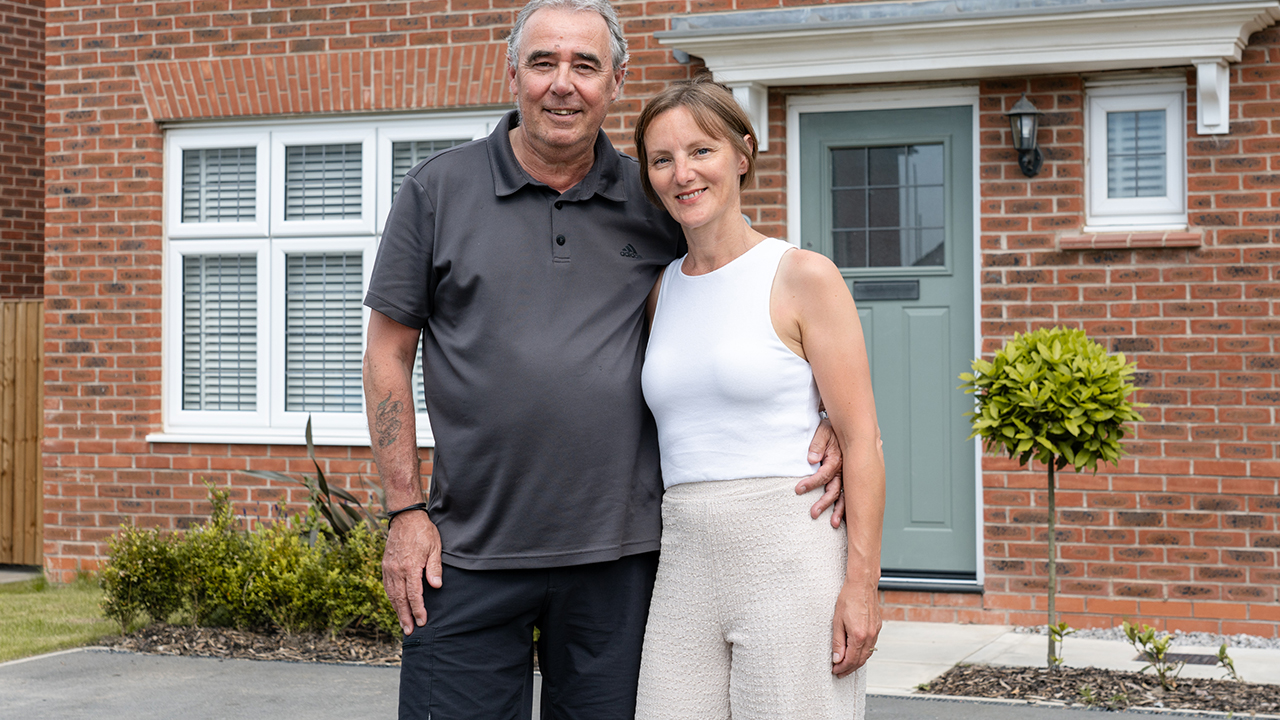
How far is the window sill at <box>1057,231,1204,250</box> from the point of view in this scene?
620cm

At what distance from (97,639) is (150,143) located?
3.12 meters

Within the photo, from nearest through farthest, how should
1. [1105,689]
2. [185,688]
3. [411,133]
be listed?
[1105,689], [185,688], [411,133]

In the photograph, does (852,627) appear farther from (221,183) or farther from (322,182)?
(221,183)

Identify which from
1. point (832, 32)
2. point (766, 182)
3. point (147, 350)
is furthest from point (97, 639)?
point (832, 32)

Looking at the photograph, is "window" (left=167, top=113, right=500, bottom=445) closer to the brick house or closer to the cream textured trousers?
the brick house

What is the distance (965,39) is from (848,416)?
4.28 metres

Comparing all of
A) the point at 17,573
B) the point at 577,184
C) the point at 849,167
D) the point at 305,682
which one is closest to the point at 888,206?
the point at 849,167

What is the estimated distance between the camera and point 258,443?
24.9 feet

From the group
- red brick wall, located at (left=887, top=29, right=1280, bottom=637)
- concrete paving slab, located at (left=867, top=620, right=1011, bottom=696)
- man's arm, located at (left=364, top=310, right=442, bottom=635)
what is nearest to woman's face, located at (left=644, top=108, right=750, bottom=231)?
man's arm, located at (left=364, top=310, right=442, bottom=635)

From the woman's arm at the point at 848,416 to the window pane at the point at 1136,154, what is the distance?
14.8 ft

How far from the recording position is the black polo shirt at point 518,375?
8.47 feet

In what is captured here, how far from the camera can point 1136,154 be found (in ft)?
21.1

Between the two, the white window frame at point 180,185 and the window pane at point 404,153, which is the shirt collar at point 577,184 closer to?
the window pane at point 404,153

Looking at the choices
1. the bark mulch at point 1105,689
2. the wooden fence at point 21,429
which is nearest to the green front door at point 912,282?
the bark mulch at point 1105,689
